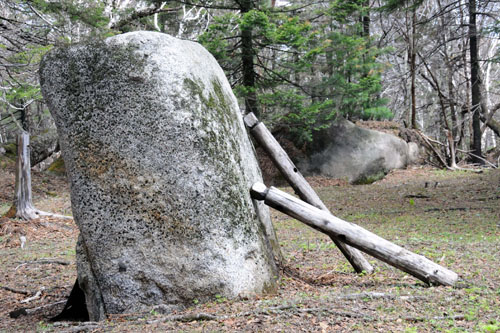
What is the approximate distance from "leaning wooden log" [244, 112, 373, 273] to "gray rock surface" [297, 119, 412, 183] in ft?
33.1

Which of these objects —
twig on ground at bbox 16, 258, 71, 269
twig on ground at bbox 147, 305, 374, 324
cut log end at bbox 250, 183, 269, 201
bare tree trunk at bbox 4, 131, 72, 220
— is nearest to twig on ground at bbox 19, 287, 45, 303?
twig on ground at bbox 16, 258, 71, 269

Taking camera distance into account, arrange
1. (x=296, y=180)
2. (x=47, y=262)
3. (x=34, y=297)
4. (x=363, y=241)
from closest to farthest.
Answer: (x=363, y=241) < (x=34, y=297) < (x=296, y=180) < (x=47, y=262)

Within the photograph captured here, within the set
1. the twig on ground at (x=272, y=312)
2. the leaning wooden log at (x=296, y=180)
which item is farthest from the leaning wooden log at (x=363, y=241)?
the twig on ground at (x=272, y=312)

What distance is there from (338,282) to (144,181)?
2.39 m

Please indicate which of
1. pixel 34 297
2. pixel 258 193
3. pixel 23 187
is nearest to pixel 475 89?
pixel 258 193

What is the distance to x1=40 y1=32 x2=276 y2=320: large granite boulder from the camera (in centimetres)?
392

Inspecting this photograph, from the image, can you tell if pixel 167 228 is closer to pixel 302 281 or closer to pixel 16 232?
pixel 302 281

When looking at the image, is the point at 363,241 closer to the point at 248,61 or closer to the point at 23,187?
the point at 23,187

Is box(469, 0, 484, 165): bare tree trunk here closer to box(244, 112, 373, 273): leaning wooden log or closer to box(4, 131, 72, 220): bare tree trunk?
box(244, 112, 373, 273): leaning wooden log

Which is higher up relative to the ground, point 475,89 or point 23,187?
point 475,89

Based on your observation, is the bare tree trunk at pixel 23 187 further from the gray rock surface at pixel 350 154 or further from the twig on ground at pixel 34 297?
the gray rock surface at pixel 350 154

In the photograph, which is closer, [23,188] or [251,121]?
[251,121]

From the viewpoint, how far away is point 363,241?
437 centimetres

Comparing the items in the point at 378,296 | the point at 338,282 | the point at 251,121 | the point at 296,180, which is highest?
the point at 251,121
